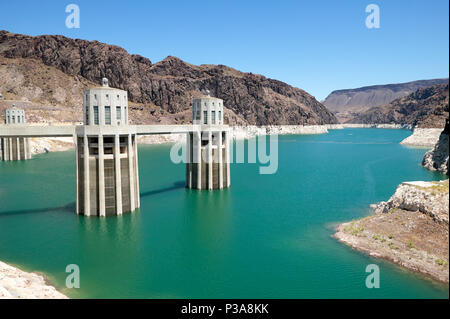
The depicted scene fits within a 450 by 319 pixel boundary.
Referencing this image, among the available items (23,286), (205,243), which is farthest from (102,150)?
(23,286)

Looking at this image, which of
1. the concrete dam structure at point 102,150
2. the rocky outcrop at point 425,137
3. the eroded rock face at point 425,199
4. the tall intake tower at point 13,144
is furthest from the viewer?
the rocky outcrop at point 425,137

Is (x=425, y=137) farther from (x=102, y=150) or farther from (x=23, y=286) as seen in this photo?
(x=23, y=286)

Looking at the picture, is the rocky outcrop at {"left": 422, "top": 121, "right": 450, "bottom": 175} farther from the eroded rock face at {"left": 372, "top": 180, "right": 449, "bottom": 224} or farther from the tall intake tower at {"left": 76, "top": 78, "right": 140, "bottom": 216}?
the tall intake tower at {"left": 76, "top": 78, "right": 140, "bottom": 216}

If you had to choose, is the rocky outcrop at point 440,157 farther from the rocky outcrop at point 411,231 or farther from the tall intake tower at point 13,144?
the tall intake tower at point 13,144

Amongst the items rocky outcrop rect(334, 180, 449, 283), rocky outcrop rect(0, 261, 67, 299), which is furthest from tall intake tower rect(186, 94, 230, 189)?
rocky outcrop rect(0, 261, 67, 299)

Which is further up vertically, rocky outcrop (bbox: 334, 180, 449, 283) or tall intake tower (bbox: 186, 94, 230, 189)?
tall intake tower (bbox: 186, 94, 230, 189)

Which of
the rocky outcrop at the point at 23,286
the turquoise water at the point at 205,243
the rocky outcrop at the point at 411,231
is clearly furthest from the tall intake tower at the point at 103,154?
the rocky outcrop at the point at 411,231
